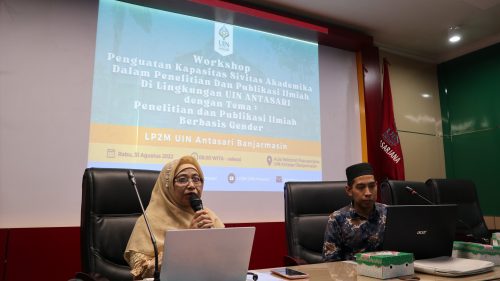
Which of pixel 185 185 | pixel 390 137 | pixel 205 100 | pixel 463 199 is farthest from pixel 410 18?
pixel 185 185

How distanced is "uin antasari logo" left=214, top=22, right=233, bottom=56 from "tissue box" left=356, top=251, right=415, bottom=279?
2.48 meters

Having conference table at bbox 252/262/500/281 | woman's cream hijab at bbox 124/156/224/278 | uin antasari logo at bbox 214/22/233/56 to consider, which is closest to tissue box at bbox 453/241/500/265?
conference table at bbox 252/262/500/281

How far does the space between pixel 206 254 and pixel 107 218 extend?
0.90 m

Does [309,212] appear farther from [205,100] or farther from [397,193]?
[205,100]

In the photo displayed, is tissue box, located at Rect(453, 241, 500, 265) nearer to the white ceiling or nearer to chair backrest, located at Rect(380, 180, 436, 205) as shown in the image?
chair backrest, located at Rect(380, 180, 436, 205)

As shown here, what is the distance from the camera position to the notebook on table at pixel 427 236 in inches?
51.6

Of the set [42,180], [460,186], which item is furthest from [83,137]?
[460,186]

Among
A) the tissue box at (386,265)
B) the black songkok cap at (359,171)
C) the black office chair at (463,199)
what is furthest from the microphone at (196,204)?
the black office chair at (463,199)

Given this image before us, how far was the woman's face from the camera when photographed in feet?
5.19

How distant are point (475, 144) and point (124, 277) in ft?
14.5

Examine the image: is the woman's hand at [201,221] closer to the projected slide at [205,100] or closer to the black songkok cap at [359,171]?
the black songkok cap at [359,171]

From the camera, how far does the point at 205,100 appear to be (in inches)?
124

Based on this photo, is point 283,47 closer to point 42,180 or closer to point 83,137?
point 83,137

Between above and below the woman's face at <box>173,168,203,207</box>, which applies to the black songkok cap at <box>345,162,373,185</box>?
above
